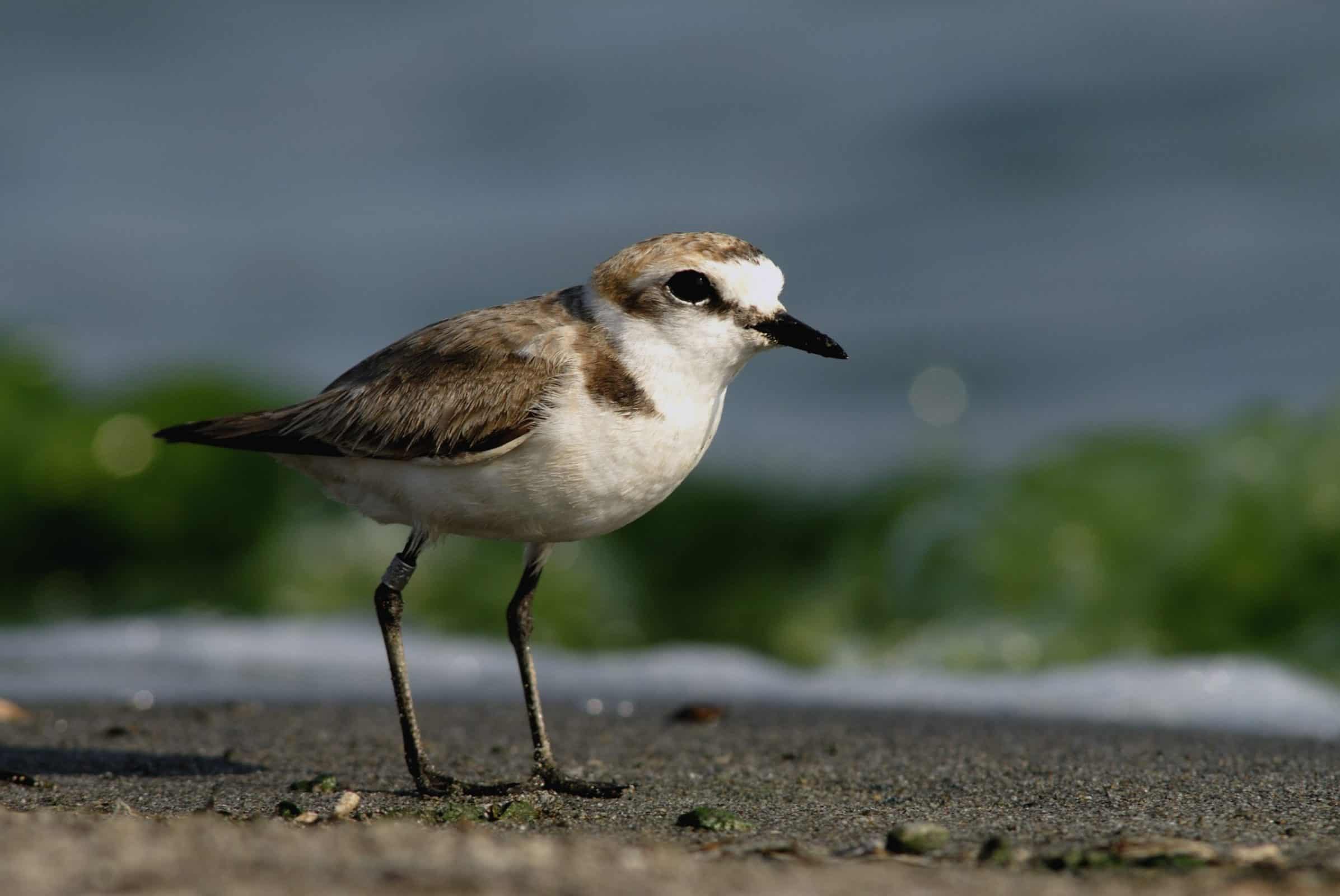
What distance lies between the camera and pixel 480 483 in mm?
4773

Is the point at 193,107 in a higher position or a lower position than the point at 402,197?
higher

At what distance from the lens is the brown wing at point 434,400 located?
4.74m

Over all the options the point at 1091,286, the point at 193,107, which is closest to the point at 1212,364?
the point at 1091,286

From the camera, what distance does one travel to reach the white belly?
15.2ft

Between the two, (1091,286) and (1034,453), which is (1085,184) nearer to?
(1091,286)

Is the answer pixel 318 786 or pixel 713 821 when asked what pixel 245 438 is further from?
pixel 713 821

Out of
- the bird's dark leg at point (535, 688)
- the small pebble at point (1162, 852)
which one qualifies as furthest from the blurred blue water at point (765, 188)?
the small pebble at point (1162, 852)

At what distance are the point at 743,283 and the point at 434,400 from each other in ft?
3.60

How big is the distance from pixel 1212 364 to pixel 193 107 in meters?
14.0

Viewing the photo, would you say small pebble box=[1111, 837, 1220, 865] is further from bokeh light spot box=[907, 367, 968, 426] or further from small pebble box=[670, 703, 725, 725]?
bokeh light spot box=[907, 367, 968, 426]

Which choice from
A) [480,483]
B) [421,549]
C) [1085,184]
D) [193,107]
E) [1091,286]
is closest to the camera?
[480,483]

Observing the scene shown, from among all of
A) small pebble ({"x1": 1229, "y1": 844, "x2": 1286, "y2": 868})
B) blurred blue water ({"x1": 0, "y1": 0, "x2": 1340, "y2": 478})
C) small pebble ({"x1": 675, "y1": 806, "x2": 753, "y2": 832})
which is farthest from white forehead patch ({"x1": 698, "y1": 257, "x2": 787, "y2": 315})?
blurred blue water ({"x1": 0, "y1": 0, "x2": 1340, "y2": 478})

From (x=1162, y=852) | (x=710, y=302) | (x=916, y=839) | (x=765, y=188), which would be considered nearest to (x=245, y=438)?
(x=710, y=302)

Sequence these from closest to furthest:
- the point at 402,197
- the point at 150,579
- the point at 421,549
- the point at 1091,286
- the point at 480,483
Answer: the point at 480,483
the point at 421,549
the point at 150,579
the point at 1091,286
the point at 402,197
